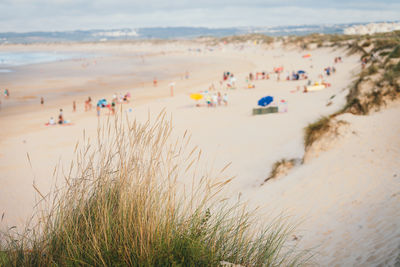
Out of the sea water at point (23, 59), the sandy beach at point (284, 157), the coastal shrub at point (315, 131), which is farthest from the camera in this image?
the sea water at point (23, 59)

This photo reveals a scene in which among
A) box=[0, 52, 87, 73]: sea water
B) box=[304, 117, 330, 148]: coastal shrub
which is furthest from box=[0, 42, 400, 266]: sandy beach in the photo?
box=[0, 52, 87, 73]: sea water

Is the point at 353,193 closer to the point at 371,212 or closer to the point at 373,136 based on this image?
the point at 371,212

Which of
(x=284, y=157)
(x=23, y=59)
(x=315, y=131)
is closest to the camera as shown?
(x=315, y=131)

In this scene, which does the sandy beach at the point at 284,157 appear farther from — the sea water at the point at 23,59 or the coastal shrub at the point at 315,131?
the sea water at the point at 23,59

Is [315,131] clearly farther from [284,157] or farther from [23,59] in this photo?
[23,59]

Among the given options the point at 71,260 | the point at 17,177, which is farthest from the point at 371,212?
the point at 17,177

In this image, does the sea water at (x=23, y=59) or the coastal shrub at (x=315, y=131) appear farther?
the sea water at (x=23, y=59)

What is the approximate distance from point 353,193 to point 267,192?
1646 millimetres

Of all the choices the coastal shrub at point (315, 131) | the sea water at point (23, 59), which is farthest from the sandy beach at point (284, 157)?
the sea water at point (23, 59)

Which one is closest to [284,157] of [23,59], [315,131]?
[315,131]

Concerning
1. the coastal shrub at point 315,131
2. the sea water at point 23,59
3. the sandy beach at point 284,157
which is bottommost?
the sandy beach at point 284,157

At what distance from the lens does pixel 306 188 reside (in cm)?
614

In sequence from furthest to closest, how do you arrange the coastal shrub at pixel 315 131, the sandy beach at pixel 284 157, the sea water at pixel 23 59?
the sea water at pixel 23 59 → the coastal shrub at pixel 315 131 → the sandy beach at pixel 284 157

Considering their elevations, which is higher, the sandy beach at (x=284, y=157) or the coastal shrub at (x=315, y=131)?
the coastal shrub at (x=315, y=131)
